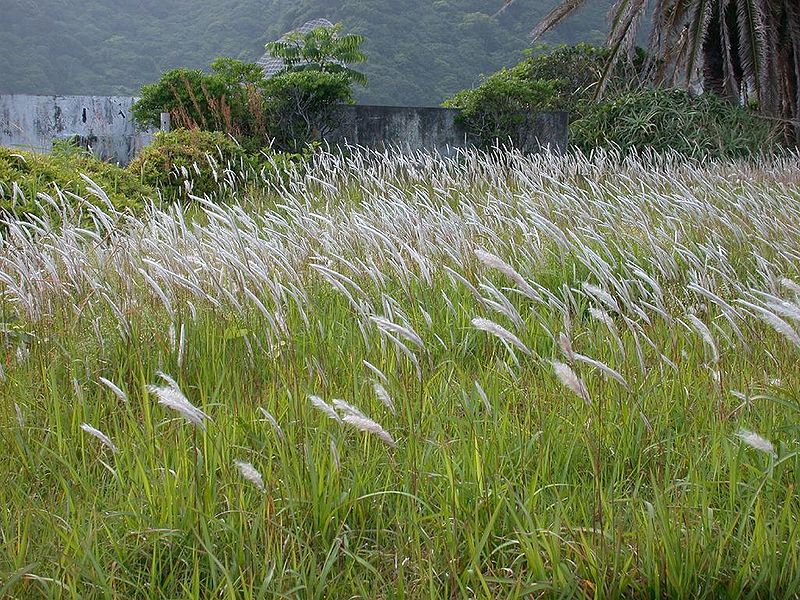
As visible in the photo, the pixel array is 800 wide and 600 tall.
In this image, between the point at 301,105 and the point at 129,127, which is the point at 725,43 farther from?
the point at 129,127

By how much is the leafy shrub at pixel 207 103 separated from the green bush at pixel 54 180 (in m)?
3.17

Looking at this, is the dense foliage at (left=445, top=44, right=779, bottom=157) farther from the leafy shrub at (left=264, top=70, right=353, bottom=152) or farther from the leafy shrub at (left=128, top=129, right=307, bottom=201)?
the leafy shrub at (left=128, top=129, right=307, bottom=201)

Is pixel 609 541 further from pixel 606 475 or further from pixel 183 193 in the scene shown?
pixel 183 193

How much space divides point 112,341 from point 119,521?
1214mm

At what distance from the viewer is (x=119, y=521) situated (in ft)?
6.24

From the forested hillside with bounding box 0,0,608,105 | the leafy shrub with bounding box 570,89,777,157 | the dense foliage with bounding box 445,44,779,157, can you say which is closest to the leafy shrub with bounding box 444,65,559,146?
the dense foliage with bounding box 445,44,779,157

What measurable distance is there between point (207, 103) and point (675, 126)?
6.80 m

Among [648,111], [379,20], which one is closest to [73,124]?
[648,111]

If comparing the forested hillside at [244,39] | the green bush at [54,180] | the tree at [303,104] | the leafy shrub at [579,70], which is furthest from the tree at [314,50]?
the green bush at [54,180]

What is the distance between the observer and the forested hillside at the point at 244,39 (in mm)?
24172

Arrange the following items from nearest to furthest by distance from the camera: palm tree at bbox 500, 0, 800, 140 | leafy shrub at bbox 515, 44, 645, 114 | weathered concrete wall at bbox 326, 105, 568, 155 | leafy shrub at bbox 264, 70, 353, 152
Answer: leafy shrub at bbox 264, 70, 353, 152, weathered concrete wall at bbox 326, 105, 568, 155, palm tree at bbox 500, 0, 800, 140, leafy shrub at bbox 515, 44, 645, 114

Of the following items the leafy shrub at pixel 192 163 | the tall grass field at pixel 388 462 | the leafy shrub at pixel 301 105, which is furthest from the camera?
the leafy shrub at pixel 301 105

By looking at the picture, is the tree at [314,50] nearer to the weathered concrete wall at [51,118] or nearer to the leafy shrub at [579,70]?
the leafy shrub at [579,70]

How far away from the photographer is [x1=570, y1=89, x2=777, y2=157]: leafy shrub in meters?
12.3
